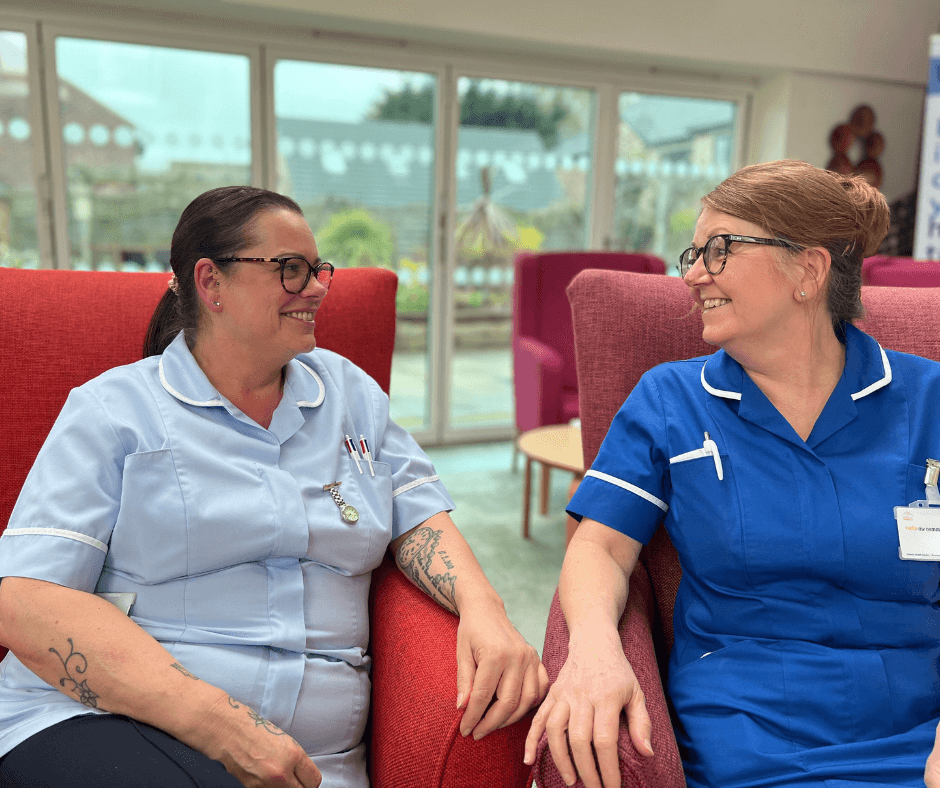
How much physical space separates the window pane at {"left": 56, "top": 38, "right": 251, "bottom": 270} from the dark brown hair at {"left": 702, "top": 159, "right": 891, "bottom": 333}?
138 inches

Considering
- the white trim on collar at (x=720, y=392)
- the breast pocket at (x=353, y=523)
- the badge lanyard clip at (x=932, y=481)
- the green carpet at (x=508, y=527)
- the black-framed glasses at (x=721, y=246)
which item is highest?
the black-framed glasses at (x=721, y=246)

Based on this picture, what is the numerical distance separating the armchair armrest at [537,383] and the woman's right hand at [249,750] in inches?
102

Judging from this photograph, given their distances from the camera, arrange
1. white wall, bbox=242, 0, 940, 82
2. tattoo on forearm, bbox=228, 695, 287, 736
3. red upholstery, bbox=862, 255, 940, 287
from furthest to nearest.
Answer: white wall, bbox=242, 0, 940, 82 → red upholstery, bbox=862, 255, 940, 287 → tattoo on forearm, bbox=228, 695, 287, 736

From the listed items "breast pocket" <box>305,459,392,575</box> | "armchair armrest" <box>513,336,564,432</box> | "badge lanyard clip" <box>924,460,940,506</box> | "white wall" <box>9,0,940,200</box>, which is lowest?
"armchair armrest" <box>513,336,564,432</box>

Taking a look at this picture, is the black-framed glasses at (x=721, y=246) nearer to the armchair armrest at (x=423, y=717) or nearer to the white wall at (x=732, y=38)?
the armchair armrest at (x=423, y=717)

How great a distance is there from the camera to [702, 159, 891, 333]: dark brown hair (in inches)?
43.9

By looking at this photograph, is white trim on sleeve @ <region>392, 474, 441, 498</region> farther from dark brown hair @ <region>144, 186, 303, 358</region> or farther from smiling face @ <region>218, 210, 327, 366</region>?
dark brown hair @ <region>144, 186, 303, 358</region>

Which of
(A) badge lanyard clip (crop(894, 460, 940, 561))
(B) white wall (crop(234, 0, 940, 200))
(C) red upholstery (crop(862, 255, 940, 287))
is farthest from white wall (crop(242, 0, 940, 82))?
(A) badge lanyard clip (crop(894, 460, 940, 561))

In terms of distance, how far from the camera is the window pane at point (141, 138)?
12.4 feet

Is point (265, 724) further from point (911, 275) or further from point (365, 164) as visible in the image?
point (365, 164)

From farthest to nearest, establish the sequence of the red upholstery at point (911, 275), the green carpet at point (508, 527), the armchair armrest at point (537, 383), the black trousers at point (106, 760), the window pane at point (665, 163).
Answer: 1. the window pane at point (665, 163)
2. the armchair armrest at point (537, 383)
3. the green carpet at point (508, 527)
4. the red upholstery at point (911, 275)
5. the black trousers at point (106, 760)

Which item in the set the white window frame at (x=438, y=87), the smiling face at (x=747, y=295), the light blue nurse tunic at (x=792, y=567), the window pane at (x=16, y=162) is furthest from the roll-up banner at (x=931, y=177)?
the window pane at (x=16, y=162)

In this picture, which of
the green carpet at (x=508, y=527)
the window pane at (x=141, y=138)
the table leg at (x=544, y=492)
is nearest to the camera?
the green carpet at (x=508, y=527)

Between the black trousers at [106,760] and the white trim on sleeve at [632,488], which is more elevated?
the white trim on sleeve at [632,488]
